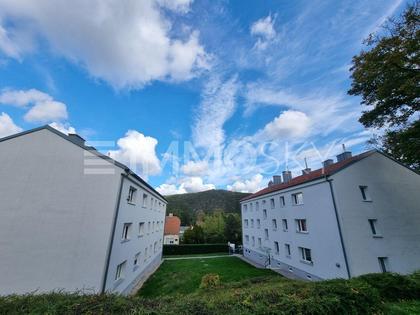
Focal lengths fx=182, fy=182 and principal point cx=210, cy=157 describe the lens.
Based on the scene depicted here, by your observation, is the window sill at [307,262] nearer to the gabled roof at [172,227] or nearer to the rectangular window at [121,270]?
the rectangular window at [121,270]

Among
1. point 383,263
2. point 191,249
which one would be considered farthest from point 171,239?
point 383,263

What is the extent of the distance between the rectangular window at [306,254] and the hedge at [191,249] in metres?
22.3

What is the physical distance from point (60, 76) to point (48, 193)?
6366 millimetres

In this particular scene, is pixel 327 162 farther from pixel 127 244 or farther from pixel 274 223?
pixel 127 244

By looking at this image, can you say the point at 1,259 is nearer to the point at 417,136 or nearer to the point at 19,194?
the point at 19,194

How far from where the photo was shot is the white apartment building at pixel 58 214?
827 cm

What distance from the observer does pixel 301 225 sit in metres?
16.1

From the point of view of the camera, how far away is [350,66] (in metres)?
11.9

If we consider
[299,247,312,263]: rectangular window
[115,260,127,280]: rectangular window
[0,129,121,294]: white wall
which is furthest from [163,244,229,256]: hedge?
[0,129,121,294]: white wall

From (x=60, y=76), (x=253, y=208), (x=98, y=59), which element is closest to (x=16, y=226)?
(x=60, y=76)

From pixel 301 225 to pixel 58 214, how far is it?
17396mm

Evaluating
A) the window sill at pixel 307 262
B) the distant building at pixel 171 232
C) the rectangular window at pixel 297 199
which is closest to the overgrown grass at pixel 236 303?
the window sill at pixel 307 262

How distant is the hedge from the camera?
3275cm

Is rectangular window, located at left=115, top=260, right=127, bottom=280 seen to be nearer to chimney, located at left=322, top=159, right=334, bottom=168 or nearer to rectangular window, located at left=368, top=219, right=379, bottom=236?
rectangular window, located at left=368, top=219, right=379, bottom=236
